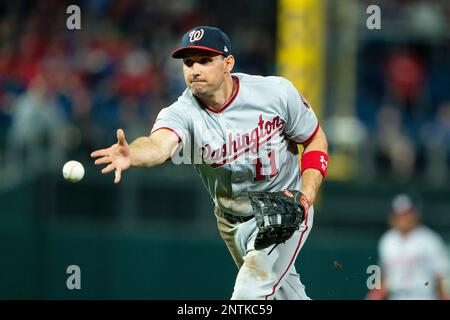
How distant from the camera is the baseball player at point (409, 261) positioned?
10195 millimetres

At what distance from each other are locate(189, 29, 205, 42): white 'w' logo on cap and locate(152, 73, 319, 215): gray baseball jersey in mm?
458

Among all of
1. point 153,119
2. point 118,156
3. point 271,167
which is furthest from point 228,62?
point 153,119

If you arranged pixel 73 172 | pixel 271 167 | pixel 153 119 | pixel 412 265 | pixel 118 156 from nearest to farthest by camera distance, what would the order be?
pixel 118 156 < pixel 73 172 < pixel 271 167 < pixel 412 265 < pixel 153 119

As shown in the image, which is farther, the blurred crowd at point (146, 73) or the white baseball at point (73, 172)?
the blurred crowd at point (146, 73)

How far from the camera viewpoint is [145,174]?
12.2m

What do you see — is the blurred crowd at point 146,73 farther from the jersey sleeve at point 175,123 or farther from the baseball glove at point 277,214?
the baseball glove at point 277,214

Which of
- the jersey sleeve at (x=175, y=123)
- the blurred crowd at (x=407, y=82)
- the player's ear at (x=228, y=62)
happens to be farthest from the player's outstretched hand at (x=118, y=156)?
the blurred crowd at (x=407, y=82)

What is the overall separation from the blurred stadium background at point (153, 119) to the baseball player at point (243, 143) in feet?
12.4

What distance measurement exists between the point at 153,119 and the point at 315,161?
6.46 m

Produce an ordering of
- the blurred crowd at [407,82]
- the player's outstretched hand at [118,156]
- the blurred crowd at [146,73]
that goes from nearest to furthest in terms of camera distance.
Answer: the player's outstretched hand at [118,156] → the blurred crowd at [146,73] → the blurred crowd at [407,82]

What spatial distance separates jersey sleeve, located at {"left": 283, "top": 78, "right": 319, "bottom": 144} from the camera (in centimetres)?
Result: 650

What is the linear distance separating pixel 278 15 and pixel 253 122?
10196 millimetres

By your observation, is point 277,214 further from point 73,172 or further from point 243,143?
point 73,172

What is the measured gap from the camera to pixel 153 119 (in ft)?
42.2
